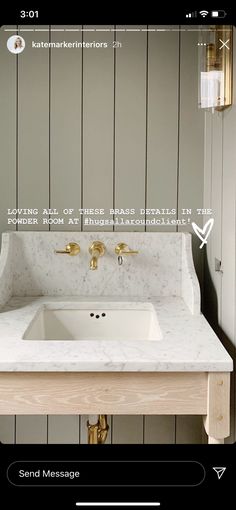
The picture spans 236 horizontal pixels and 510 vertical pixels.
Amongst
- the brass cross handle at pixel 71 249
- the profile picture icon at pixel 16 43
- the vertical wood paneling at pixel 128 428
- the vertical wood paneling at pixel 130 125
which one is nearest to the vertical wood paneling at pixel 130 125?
the vertical wood paneling at pixel 130 125

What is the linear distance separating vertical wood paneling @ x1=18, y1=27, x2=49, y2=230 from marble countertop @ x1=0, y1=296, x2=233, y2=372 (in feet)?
0.87

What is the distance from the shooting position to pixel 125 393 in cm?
83

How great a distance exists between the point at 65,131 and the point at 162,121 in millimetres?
191

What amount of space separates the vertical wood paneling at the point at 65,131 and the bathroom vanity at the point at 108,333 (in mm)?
80

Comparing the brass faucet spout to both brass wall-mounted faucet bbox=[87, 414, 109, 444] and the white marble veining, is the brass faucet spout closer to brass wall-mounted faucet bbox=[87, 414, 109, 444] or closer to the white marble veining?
the white marble veining

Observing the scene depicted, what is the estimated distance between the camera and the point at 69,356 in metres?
0.83

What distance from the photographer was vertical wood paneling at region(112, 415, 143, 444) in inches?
50.4

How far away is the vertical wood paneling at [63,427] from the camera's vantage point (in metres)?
1.28

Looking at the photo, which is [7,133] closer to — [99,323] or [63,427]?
[99,323]
